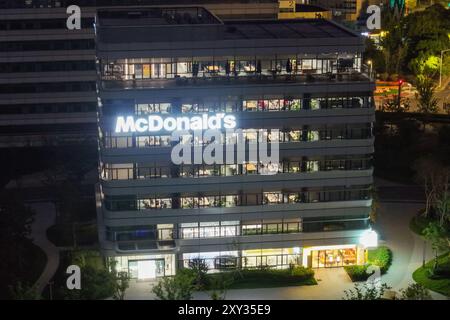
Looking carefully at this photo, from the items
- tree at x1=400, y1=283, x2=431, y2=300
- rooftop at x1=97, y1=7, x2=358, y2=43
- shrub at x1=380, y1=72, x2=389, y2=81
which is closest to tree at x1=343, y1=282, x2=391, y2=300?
tree at x1=400, y1=283, x2=431, y2=300

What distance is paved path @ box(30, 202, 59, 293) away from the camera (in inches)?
3152

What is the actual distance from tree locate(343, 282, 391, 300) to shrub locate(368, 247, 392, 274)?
357cm

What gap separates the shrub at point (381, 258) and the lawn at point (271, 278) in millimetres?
6368

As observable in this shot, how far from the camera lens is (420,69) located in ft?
524

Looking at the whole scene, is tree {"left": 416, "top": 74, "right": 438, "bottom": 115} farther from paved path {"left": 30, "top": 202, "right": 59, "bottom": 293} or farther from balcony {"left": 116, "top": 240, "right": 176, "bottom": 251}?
balcony {"left": 116, "top": 240, "right": 176, "bottom": 251}

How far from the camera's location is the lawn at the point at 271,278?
7769 centimetres

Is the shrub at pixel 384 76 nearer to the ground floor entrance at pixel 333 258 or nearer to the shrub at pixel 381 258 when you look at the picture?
the shrub at pixel 381 258

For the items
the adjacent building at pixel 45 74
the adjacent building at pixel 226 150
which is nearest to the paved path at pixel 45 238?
the adjacent building at pixel 226 150

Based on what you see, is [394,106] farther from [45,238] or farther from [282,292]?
[45,238]

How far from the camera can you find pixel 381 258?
81875 millimetres
